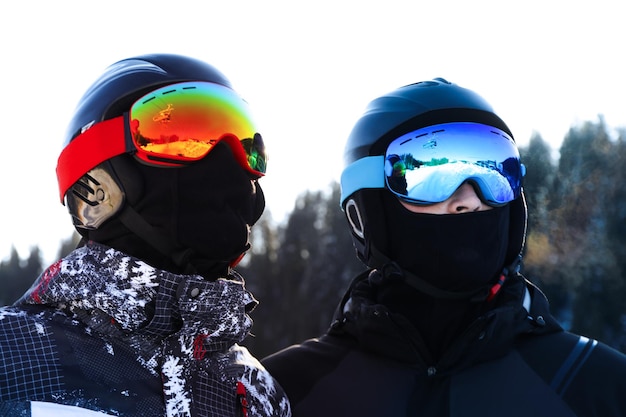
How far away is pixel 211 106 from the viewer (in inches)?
123

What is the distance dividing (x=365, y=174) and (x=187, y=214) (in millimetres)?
1087

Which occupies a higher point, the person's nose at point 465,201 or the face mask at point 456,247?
the person's nose at point 465,201

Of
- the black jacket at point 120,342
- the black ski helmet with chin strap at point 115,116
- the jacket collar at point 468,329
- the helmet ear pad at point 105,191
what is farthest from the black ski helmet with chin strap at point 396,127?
the helmet ear pad at point 105,191

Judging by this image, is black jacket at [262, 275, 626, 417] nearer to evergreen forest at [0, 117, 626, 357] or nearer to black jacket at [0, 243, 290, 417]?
black jacket at [0, 243, 290, 417]

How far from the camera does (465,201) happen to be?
3428 millimetres

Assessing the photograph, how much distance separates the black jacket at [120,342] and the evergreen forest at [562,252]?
242 cm

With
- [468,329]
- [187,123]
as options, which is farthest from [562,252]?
[187,123]

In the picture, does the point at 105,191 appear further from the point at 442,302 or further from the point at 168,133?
the point at 442,302

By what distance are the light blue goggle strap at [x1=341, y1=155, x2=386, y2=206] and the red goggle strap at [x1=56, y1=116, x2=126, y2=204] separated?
4.13ft

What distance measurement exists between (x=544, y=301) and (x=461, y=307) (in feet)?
1.31

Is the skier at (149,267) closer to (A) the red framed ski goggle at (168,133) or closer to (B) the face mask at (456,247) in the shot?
(A) the red framed ski goggle at (168,133)

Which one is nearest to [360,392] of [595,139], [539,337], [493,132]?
[539,337]

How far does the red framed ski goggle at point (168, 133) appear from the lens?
9.84 feet

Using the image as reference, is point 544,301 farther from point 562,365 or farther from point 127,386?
point 127,386
